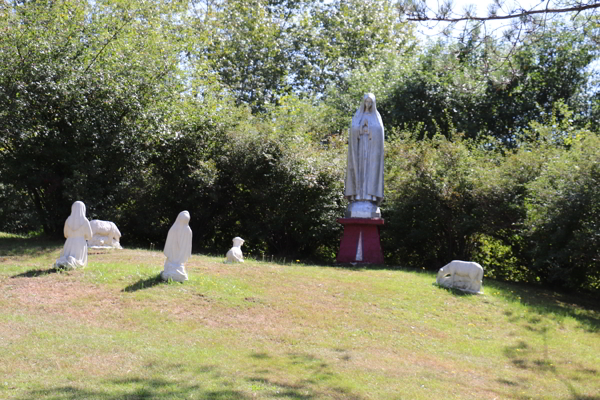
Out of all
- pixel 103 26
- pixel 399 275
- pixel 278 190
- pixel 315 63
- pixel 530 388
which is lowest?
pixel 530 388

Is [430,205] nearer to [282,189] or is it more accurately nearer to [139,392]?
[282,189]

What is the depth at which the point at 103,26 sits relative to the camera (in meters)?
17.3

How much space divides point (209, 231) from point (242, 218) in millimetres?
1159

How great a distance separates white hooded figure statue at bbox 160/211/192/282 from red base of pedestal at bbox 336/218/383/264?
17.5 feet

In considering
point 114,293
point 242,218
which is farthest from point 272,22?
point 114,293

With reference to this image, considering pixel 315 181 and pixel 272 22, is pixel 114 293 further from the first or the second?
pixel 272 22

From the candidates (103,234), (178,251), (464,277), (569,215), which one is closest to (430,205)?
(569,215)

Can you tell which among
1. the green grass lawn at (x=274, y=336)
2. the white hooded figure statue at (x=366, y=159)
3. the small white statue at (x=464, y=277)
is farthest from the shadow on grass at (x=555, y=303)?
the white hooded figure statue at (x=366, y=159)

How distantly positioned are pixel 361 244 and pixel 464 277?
3604 millimetres

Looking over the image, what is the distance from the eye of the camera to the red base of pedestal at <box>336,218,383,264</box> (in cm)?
1575

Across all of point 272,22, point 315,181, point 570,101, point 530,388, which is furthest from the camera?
point 272,22

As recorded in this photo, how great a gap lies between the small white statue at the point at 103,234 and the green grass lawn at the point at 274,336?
1089 millimetres

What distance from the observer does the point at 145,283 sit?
1108cm

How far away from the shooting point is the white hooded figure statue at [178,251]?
1122 centimetres
